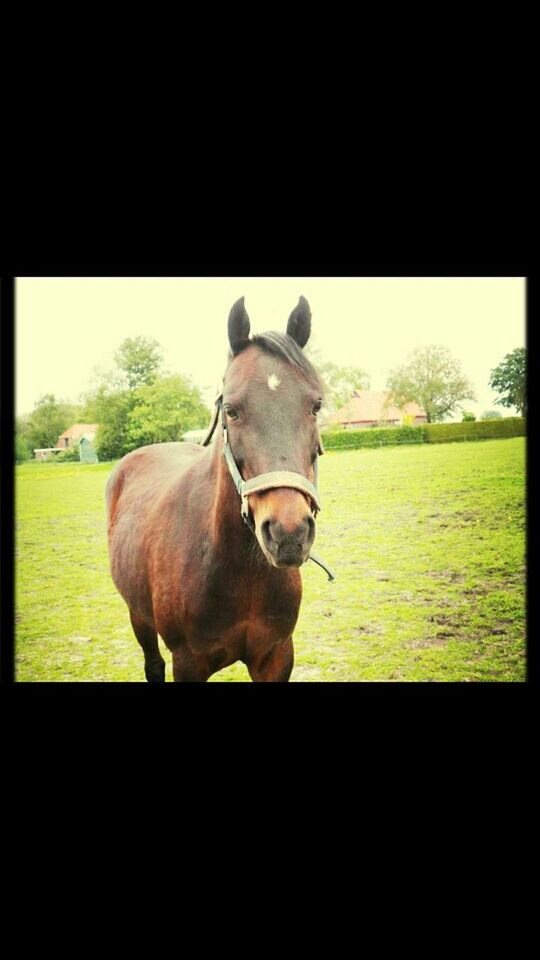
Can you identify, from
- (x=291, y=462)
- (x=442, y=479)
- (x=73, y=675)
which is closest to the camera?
(x=291, y=462)

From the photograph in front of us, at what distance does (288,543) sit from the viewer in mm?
1206

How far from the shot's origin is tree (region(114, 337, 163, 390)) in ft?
9.97

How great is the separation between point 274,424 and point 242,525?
1.37 feet

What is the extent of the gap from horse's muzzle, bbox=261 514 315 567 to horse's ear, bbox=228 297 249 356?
1.98ft

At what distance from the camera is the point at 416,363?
126 inches

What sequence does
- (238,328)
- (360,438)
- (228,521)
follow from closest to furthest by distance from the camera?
(238,328)
(228,521)
(360,438)

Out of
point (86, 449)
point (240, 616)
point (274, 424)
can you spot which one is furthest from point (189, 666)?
point (86, 449)

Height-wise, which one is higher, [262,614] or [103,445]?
[103,445]

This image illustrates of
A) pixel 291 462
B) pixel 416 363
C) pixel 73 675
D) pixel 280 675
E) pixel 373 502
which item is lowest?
pixel 73 675

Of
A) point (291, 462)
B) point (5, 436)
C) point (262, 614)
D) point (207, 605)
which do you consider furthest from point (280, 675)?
point (5, 436)

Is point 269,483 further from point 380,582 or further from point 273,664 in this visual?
point 380,582
